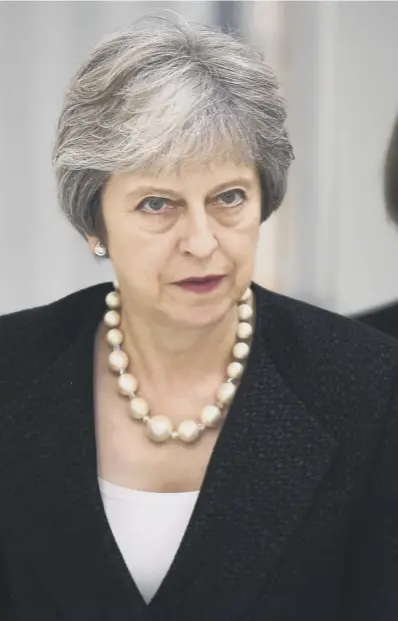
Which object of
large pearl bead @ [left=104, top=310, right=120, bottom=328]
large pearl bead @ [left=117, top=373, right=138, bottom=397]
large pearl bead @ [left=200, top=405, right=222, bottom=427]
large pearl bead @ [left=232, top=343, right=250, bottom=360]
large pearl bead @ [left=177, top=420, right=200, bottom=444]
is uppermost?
large pearl bead @ [left=104, top=310, right=120, bottom=328]

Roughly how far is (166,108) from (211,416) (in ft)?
0.99

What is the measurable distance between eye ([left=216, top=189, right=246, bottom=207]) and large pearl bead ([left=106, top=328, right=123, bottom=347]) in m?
0.21

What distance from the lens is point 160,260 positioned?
0.74m

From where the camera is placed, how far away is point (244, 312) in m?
0.87

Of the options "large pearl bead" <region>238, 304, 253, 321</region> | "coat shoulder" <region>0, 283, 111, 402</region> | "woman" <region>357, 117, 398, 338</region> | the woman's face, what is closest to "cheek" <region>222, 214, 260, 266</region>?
the woman's face

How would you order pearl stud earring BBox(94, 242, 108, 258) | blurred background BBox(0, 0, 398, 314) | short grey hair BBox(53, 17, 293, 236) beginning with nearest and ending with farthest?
short grey hair BBox(53, 17, 293, 236) → pearl stud earring BBox(94, 242, 108, 258) → blurred background BBox(0, 0, 398, 314)

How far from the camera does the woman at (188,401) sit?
0.73 meters

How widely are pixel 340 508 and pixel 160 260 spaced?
29cm

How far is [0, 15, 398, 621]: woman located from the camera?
0.73 m

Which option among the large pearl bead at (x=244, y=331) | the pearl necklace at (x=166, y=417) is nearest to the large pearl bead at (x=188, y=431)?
the pearl necklace at (x=166, y=417)

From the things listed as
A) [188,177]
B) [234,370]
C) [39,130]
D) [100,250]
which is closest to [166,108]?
[188,177]

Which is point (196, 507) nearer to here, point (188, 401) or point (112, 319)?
point (188, 401)

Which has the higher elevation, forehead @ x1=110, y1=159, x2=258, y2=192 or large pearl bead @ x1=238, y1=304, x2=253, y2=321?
forehead @ x1=110, y1=159, x2=258, y2=192

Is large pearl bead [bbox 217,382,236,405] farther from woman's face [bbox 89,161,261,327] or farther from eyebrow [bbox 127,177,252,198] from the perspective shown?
eyebrow [bbox 127,177,252,198]
